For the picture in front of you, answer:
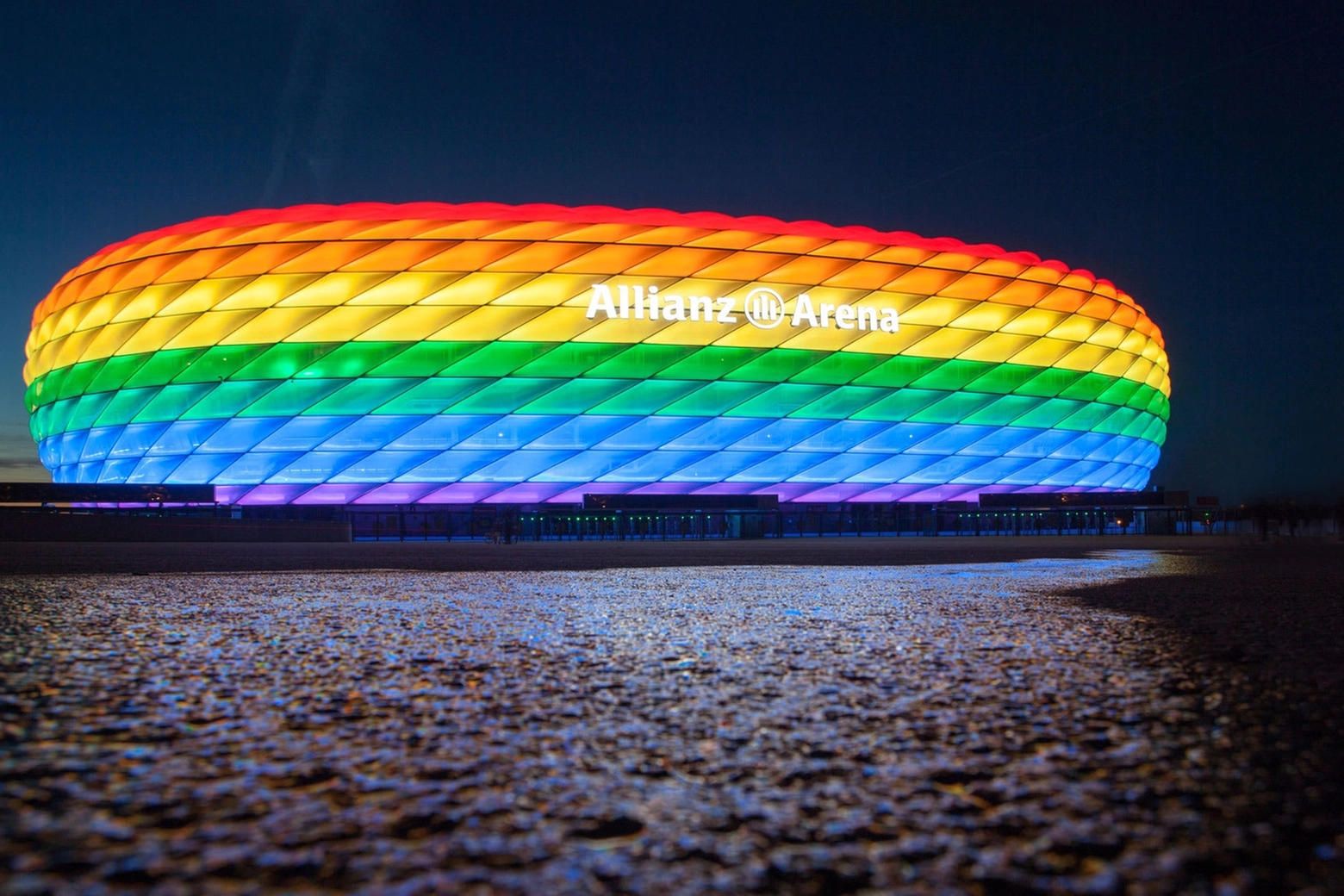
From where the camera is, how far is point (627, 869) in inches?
42.7

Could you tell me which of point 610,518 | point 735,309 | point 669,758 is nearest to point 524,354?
point 610,518

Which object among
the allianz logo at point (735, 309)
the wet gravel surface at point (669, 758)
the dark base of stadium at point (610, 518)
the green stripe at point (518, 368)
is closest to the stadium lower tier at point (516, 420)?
the green stripe at point (518, 368)

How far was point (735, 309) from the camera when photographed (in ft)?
95.6

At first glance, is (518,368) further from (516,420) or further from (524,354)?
(516,420)

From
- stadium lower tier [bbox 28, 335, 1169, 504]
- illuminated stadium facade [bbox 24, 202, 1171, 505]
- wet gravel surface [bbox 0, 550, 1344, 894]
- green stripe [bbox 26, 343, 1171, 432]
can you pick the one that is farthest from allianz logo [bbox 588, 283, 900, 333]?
wet gravel surface [bbox 0, 550, 1344, 894]

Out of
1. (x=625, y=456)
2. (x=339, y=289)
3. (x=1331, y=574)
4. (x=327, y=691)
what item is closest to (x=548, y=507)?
(x=625, y=456)

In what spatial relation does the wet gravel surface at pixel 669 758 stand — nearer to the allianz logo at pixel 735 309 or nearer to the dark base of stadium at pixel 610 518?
the dark base of stadium at pixel 610 518

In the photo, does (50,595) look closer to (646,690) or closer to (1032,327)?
(646,690)

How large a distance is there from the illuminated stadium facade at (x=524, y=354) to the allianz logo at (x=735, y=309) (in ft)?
0.23

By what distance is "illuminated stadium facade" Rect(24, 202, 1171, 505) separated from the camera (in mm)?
27609

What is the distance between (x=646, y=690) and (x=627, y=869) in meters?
1.32

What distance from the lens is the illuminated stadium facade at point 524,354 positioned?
90.6 ft

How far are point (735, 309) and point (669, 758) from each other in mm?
27942

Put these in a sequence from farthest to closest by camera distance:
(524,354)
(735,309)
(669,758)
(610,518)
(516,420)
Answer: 1. (610,518)
2. (735,309)
3. (516,420)
4. (524,354)
5. (669,758)
